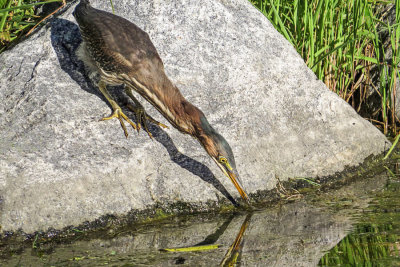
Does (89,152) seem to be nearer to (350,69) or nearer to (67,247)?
(67,247)

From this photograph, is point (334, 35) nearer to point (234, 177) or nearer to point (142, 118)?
point (142, 118)

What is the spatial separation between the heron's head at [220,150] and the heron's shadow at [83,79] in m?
0.34

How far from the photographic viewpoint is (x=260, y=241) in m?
3.94

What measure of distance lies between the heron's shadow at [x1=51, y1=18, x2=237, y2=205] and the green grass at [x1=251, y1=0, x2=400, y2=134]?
1794 mm

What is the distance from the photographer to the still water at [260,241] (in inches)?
142

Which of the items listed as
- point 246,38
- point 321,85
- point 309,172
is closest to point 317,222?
point 309,172

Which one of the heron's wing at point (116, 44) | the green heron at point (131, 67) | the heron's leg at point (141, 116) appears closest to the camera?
the green heron at point (131, 67)

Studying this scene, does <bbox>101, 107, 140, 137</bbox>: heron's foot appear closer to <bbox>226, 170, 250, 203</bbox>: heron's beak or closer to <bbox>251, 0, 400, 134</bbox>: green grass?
<bbox>226, 170, 250, 203</bbox>: heron's beak

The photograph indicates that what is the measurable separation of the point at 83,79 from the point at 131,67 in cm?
63

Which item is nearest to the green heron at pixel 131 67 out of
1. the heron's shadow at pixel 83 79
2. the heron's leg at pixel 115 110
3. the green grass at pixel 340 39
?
the heron's leg at pixel 115 110

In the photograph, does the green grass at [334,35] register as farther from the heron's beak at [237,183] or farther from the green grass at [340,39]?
the heron's beak at [237,183]

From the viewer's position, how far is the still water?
361 centimetres

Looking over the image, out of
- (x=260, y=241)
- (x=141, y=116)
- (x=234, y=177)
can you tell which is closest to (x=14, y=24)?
(x=141, y=116)

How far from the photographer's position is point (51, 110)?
471 cm
